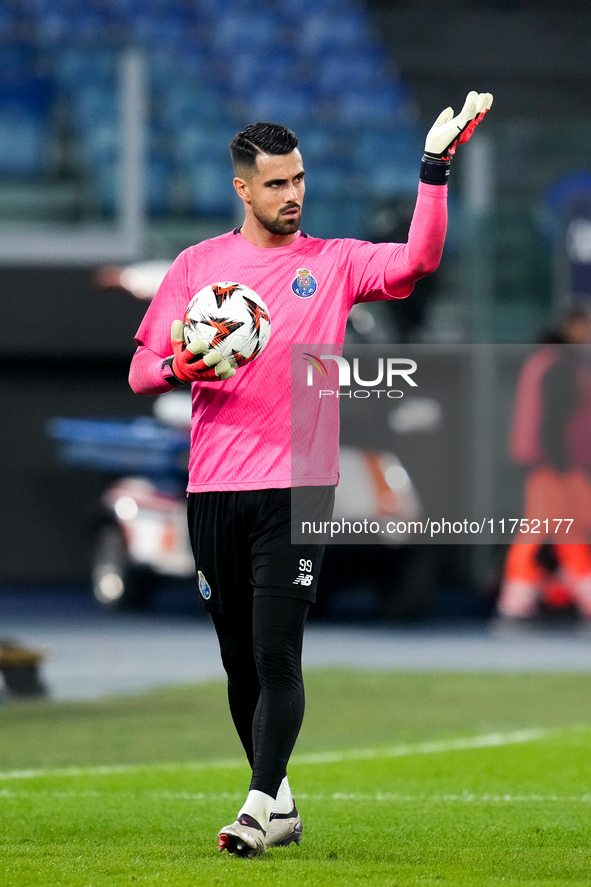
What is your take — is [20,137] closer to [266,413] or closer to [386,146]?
[386,146]

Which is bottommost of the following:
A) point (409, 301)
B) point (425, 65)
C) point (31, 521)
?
point (31, 521)

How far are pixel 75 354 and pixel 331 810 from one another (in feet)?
32.6

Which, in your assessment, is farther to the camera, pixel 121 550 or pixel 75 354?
pixel 75 354

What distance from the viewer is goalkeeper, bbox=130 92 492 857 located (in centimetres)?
404

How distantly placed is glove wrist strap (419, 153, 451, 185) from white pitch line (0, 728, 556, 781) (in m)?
3.37

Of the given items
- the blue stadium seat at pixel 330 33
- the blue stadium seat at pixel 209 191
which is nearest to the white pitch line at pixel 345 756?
the blue stadium seat at pixel 209 191

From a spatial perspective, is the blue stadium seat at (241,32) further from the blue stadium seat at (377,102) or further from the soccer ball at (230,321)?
the soccer ball at (230,321)

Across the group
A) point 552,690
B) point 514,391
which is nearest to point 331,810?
point 552,690

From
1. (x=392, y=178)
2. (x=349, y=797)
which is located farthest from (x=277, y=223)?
(x=392, y=178)

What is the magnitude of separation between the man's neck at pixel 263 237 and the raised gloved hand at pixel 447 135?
1.58 ft

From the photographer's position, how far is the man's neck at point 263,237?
424 centimetres

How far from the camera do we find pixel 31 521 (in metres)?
15.3

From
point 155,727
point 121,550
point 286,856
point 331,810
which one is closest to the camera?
point 286,856

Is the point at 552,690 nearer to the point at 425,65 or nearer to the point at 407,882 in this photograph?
the point at 407,882
